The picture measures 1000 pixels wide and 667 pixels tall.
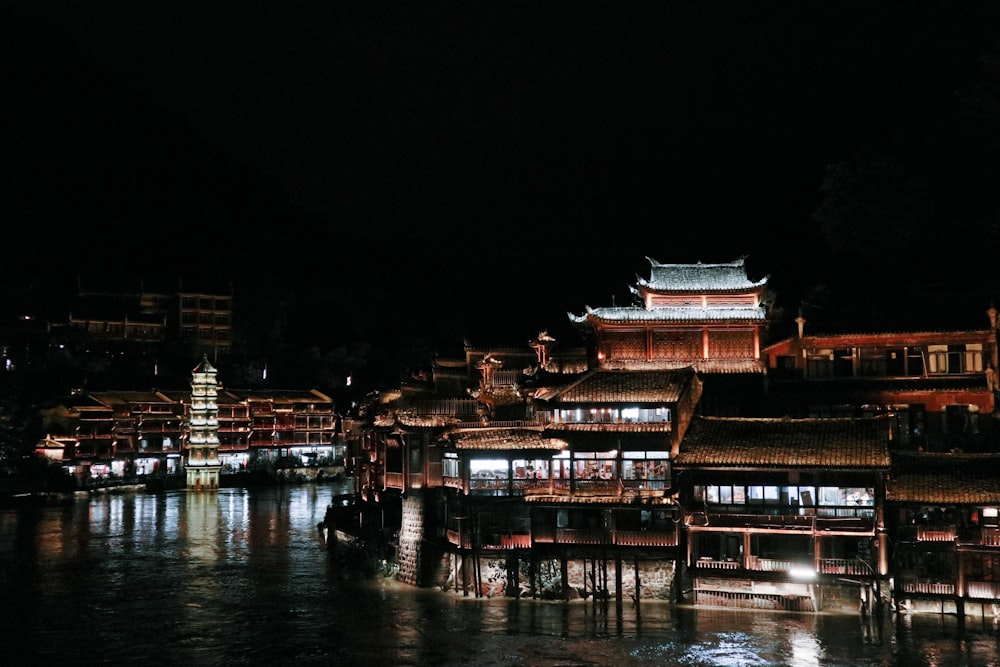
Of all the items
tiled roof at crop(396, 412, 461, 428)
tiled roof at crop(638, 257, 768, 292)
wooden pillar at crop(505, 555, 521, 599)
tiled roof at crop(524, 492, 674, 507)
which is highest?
tiled roof at crop(638, 257, 768, 292)

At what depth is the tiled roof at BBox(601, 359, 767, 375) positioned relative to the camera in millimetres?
45250

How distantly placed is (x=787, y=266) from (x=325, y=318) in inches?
2703

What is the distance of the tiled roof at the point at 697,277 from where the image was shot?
47.8 m

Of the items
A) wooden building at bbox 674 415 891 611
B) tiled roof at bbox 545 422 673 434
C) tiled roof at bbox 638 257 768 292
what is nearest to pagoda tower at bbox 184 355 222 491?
tiled roof at bbox 638 257 768 292

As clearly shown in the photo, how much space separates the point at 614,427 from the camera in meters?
36.4

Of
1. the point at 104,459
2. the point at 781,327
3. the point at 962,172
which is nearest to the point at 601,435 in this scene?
the point at 781,327

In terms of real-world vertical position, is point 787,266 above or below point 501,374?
above

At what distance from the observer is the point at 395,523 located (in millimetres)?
45062

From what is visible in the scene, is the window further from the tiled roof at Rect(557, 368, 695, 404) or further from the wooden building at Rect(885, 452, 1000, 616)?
the wooden building at Rect(885, 452, 1000, 616)

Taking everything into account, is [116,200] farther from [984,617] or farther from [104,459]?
[984,617]

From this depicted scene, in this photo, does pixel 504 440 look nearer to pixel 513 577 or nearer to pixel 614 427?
pixel 614 427

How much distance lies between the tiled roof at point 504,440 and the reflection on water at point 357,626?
5.82 m

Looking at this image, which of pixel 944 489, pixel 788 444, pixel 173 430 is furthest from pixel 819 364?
pixel 173 430

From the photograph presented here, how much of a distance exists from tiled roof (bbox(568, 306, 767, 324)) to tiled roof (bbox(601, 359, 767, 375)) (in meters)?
A: 2.01
